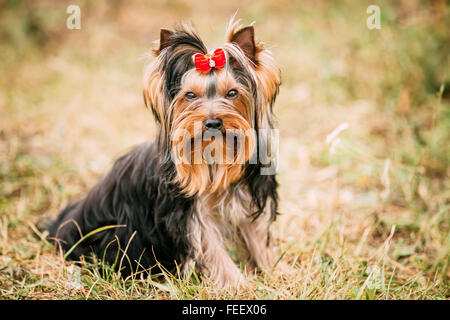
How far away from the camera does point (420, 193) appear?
3.52 metres

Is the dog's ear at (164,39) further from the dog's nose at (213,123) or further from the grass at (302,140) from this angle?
the grass at (302,140)

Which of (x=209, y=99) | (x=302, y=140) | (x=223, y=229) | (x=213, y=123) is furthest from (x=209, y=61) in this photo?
(x=302, y=140)

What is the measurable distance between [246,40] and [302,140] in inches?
112

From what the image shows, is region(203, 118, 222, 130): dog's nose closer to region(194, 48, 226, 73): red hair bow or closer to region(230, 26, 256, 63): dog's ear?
region(194, 48, 226, 73): red hair bow

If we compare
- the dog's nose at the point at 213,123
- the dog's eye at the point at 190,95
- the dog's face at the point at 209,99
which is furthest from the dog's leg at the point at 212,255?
the dog's eye at the point at 190,95

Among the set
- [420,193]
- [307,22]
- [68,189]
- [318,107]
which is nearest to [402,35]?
[318,107]

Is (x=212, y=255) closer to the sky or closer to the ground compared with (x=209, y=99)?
closer to the ground

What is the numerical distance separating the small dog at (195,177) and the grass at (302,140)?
0.19 meters

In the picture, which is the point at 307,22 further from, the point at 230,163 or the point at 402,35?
the point at 230,163

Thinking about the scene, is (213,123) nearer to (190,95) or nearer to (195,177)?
(190,95)

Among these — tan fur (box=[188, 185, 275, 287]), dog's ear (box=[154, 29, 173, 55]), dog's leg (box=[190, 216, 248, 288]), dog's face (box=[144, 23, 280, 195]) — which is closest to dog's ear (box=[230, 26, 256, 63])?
dog's face (box=[144, 23, 280, 195])

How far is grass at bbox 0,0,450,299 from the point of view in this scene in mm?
2590

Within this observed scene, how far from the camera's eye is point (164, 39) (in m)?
2.14

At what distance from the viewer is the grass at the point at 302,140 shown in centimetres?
259
